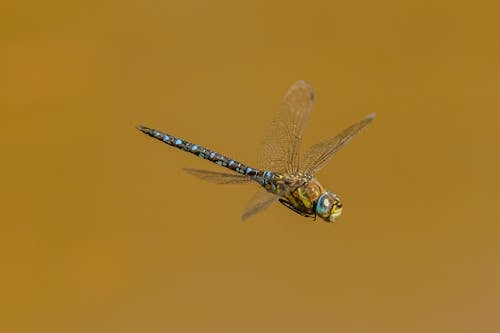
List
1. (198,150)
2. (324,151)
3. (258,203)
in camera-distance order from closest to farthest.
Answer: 1. (258,203)
2. (324,151)
3. (198,150)

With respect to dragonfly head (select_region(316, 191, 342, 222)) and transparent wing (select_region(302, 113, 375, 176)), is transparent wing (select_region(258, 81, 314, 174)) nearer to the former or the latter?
transparent wing (select_region(302, 113, 375, 176))

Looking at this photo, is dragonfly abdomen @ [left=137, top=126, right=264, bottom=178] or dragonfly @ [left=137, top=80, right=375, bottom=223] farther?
dragonfly abdomen @ [left=137, top=126, right=264, bottom=178]

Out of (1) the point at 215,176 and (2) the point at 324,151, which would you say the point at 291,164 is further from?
(1) the point at 215,176

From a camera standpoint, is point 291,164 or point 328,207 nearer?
point 328,207

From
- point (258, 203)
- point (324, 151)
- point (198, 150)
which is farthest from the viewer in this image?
point (198, 150)

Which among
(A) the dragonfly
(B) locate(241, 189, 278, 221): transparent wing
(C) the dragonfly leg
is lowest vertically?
(B) locate(241, 189, 278, 221): transparent wing

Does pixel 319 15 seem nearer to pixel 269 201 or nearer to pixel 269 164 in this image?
pixel 269 164

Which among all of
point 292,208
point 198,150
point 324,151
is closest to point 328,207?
point 292,208

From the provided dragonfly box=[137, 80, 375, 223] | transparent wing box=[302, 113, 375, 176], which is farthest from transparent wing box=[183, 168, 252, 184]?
transparent wing box=[302, 113, 375, 176]
